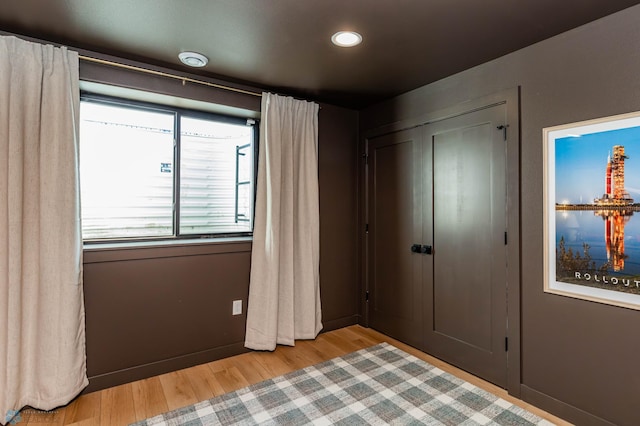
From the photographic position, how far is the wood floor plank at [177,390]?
2260mm

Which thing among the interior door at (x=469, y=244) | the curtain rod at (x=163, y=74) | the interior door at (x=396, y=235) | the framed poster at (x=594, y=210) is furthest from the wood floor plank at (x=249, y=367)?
the curtain rod at (x=163, y=74)

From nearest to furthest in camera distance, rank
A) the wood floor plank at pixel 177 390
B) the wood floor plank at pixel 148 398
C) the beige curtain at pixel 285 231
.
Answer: the wood floor plank at pixel 148 398
the wood floor plank at pixel 177 390
the beige curtain at pixel 285 231

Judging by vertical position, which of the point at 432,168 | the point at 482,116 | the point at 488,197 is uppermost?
the point at 482,116

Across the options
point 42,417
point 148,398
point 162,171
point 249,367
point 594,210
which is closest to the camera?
point 594,210

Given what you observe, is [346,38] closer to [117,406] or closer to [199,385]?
[199,385]

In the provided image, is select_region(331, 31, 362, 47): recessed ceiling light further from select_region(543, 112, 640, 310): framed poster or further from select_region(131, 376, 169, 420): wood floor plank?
select_region(131, 376, 169, 420): wood floor plank

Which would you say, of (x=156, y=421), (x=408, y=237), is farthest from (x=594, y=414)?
(x=156, y=421)

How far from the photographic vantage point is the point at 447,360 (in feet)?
9.15

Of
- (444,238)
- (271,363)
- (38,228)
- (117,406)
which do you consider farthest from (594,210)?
(38,228)

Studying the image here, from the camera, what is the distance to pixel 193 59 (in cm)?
244

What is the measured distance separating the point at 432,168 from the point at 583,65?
1193mm

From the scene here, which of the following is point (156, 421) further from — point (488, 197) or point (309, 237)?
point (488, 197)

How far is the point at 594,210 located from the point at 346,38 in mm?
1808

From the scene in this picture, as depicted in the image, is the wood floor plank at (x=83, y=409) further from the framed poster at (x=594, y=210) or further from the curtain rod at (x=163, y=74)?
the framed poster at (x=594, y=210)
